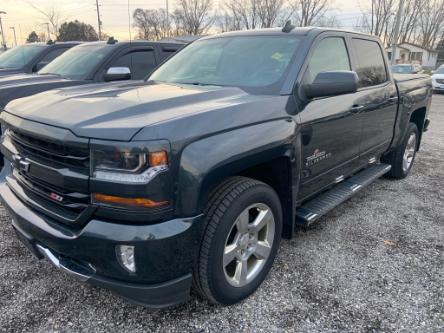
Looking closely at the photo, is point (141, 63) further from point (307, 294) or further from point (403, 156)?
point (307, 294)

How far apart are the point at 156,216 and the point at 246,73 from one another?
5.40 ft

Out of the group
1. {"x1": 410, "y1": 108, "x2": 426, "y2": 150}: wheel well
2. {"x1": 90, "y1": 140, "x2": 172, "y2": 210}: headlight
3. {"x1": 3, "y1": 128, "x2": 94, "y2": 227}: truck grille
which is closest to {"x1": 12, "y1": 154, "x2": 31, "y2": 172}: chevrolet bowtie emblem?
{"x1": 3, "y1": 128, "x2": 94, "y2": 227}: truck grille

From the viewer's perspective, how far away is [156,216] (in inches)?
77.4

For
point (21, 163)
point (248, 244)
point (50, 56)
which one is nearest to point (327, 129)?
point (248, 244)

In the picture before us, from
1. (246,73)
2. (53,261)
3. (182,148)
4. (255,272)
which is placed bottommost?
(255,272)

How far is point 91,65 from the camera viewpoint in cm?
602

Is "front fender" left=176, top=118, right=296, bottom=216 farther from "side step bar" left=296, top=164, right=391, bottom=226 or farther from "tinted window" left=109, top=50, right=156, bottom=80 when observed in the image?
"tinted window" left=109, top=50, right=156, bottom=80

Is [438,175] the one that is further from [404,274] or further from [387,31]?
[387,31]

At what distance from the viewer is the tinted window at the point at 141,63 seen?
6262 mm

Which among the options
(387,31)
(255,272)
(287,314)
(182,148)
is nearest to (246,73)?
(182,148)

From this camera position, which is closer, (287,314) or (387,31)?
(287,314)

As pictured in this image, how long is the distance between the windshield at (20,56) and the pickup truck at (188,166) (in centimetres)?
593

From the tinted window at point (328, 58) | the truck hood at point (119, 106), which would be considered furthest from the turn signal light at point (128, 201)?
the tinted window at point (328, 58)

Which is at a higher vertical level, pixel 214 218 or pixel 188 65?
pixel 188 65
